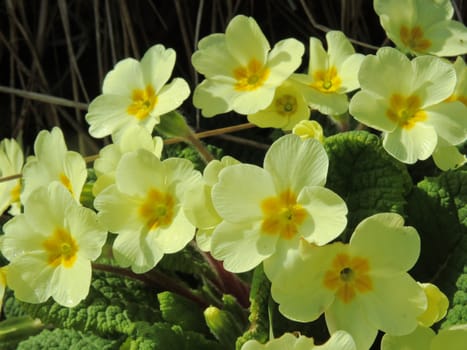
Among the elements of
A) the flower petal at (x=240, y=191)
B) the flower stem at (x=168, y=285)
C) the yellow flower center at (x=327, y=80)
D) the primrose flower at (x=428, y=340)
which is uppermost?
the flower petal at (x=240, y=191)

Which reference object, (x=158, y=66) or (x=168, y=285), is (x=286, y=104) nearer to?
(x=158, y=66)

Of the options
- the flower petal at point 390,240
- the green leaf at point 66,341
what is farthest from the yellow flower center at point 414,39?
the green leaf at point 66,341

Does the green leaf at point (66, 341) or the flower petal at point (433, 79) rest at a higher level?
the flower petal at point (433, 79)

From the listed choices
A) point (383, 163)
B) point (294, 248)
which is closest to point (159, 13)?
point (383, 163)

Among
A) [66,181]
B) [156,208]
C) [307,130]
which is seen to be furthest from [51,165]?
[307,130]

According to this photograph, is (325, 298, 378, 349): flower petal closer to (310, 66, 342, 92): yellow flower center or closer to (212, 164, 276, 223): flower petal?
(212, 164, 276, 223): flower petal

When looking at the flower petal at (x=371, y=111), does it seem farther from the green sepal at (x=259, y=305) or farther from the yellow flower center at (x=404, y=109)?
the green sepal at (x=259, y=305)

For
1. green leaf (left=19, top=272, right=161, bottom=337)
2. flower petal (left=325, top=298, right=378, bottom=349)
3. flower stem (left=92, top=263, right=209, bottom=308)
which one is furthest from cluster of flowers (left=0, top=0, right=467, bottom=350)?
flower stem (left=92, top=263, right=209, bottom=308)
